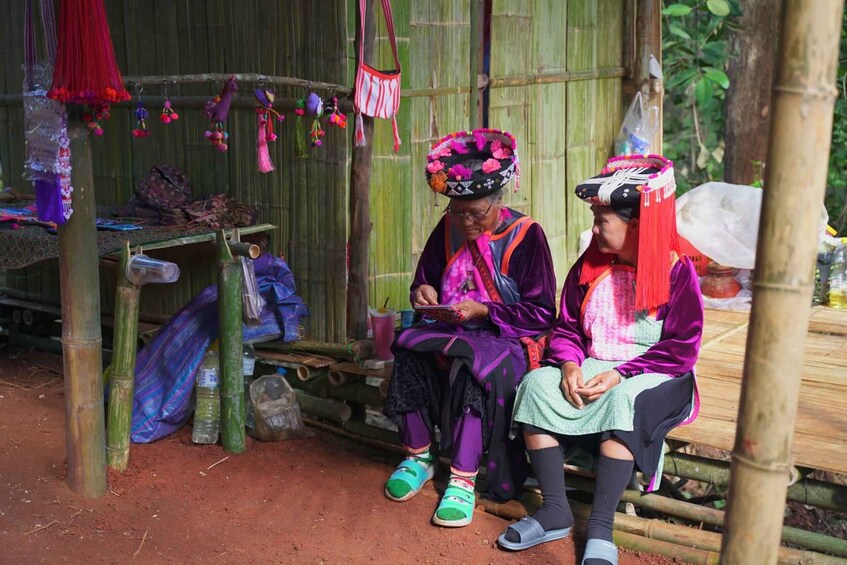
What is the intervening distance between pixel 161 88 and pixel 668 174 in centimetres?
371

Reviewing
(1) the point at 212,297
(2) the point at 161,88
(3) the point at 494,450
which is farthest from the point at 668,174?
(2) the point at 161,88

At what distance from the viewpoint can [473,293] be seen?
4535 mm

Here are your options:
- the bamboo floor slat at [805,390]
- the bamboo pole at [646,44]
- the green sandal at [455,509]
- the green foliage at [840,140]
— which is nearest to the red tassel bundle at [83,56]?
the green sandal at [455,509]

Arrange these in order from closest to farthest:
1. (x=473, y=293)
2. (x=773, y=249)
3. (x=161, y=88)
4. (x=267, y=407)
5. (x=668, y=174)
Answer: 1. (x=773, y=249)
2. (x=668, y=174)
3. (x=473, y=293)
4. (x=267, y=407)
5. (x=161, y=88)

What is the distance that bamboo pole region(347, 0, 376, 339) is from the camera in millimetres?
5172

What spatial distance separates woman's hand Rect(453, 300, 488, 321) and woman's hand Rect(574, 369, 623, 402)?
2.19 feet

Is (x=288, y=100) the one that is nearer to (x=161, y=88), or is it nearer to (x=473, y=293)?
(x=161, y=88)

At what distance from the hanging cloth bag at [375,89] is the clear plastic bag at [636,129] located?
3136 mm

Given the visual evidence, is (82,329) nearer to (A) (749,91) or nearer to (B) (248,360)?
(B) (248,360)

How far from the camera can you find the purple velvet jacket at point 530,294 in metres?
4.39

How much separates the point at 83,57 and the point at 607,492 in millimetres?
2689

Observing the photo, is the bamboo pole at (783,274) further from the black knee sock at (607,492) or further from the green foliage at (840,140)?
the green foliage at (840,140)

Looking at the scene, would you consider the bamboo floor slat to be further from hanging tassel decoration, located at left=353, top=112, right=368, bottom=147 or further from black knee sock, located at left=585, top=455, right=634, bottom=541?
hanging tassel decoration, located at left=353, top=112, right=368, bottom=147

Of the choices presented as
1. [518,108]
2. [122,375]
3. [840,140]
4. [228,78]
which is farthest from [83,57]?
[840,140]
